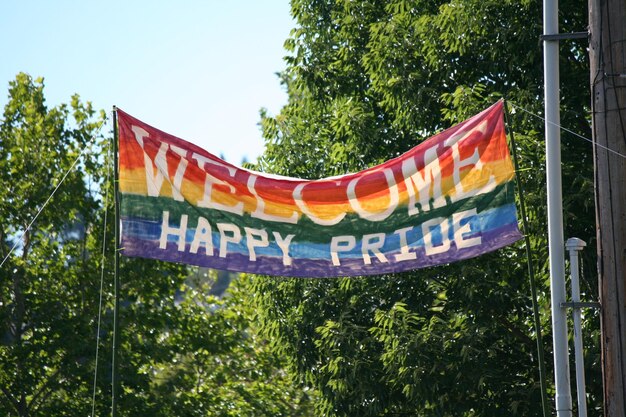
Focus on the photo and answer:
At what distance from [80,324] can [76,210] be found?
10.7 ft

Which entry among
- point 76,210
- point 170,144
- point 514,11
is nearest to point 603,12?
point 170,144

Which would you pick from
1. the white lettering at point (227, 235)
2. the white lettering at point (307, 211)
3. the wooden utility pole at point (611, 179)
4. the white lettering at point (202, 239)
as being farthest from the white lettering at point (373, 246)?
the wooden utility pole at point (611, 179)

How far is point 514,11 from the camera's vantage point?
16.3 m

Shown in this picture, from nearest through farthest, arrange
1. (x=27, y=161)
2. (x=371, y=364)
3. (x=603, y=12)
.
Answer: (x=603, y=12)
(x=371, y=364)
(x=27, y=161)

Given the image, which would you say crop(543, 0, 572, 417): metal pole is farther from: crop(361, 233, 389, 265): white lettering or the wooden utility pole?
crop(361, 233, 389, 265): white lettering

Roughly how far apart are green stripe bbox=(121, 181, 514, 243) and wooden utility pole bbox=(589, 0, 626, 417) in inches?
49.7

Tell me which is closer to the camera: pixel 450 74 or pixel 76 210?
pixel 450 74

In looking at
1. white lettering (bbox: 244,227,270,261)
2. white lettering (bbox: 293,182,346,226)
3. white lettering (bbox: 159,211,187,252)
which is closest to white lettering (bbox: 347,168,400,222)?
white lettering (bbox: 293,182,346,226)

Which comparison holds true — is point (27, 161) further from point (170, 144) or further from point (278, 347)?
point (170, 144)

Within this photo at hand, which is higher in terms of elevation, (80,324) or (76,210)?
(76,210)

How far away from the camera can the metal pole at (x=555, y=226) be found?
28.0 ft

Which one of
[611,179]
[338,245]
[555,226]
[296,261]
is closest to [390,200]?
[338,245]

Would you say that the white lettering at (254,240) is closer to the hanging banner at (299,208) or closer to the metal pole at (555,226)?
the hanging banner at (299,208)

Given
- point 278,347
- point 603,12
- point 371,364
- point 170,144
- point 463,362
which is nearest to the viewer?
point 603,12
